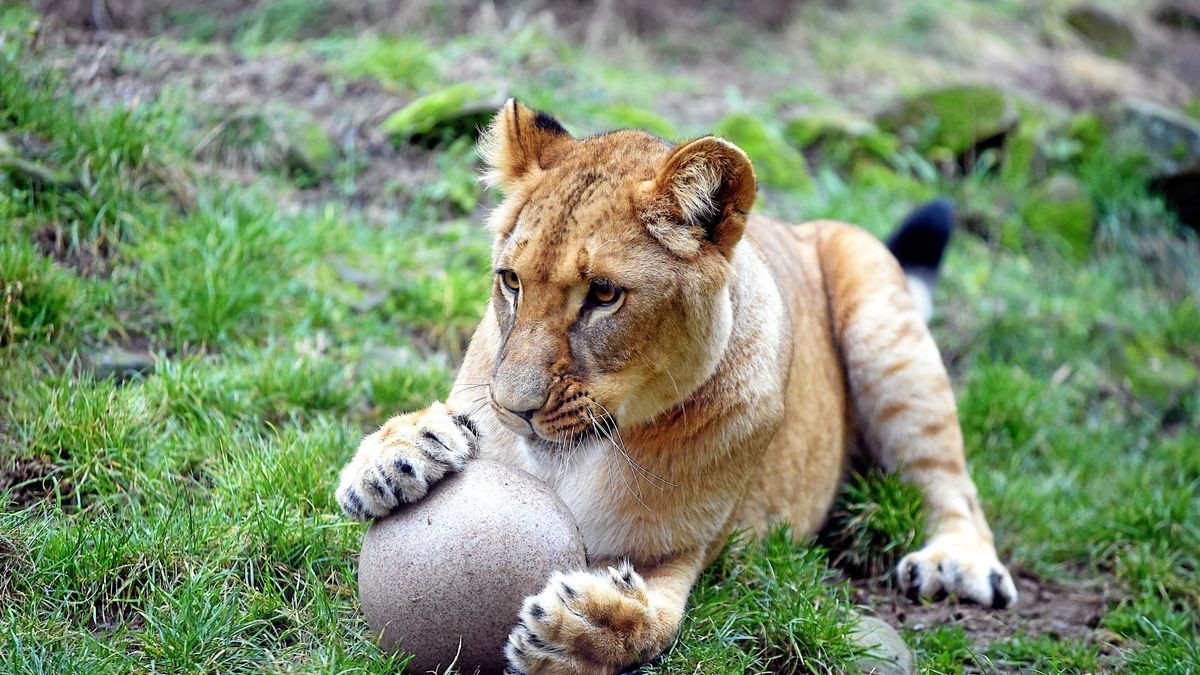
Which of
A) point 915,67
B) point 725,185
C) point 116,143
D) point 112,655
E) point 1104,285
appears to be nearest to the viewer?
point 112,655

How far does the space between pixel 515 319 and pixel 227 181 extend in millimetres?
3988

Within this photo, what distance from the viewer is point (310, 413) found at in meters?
5.65

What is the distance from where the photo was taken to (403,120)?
8406 millimetres

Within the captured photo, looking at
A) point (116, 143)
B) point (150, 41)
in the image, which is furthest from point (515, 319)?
point (150, 41)

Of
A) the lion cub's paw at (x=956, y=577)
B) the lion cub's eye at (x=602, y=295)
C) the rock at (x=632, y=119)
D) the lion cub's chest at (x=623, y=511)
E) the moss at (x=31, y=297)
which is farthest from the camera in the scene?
the rock at (x=632, y=119)

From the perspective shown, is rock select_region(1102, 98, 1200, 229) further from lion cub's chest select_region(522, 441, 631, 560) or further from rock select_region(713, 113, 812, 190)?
lion cub's chest select_region(522, 441, 631, 560)

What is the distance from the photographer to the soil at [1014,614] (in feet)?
17.2

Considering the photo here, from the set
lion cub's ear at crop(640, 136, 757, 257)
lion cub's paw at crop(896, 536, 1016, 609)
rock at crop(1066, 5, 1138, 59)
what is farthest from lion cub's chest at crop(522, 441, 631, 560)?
rock at crop(1066, 5, 1138, 59)

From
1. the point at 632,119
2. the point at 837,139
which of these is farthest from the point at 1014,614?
the point at 837,139

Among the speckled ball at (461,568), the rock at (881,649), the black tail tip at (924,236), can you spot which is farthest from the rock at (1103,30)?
the speckled ball at (461,568)

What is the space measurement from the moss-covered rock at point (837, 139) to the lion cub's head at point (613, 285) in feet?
22.1

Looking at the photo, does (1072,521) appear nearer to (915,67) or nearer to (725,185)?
(725,185)

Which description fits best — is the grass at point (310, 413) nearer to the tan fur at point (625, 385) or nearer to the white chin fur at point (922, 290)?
the tan fur at point (625, 385)

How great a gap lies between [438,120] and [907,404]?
4.13 m
